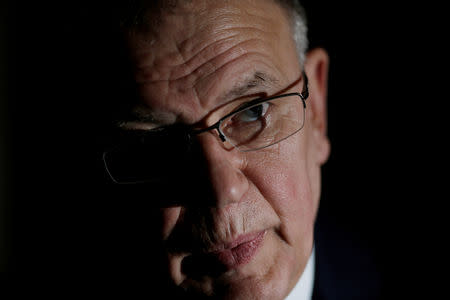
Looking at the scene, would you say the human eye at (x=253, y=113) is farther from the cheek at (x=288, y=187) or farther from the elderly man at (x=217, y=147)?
the cheek at (x=288, y=187)

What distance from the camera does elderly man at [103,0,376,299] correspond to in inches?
47.2

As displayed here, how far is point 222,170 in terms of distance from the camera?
46.8 inches

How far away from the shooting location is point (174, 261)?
1264 mm

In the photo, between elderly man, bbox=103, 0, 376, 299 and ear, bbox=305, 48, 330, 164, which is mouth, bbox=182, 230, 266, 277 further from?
ear, bbox=305, 48, 330, 164

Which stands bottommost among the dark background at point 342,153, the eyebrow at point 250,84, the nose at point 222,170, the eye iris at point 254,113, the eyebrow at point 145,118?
the dark background at point 342,153

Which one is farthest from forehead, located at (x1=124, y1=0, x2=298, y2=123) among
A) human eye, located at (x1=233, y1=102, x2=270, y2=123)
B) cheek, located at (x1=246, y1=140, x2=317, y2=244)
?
cheek, located at (x1=246, y1=140, x2=317, y2=244)

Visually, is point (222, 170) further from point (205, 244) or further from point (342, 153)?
point (342, 153)

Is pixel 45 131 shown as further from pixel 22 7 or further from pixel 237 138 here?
pixel 237 138

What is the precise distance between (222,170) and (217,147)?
83 mm

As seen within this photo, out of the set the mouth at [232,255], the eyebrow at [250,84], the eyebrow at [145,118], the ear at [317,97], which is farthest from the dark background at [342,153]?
the eyebrow at [250,84]

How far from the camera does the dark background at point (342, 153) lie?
2.04 m

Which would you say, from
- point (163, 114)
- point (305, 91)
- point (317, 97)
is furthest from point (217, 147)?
point (317, 97)

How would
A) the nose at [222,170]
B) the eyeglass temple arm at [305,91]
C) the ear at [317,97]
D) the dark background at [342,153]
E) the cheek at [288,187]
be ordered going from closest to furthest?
1. the nose at [222,170]
2. the cheek at [288,187]
3. the eyeglass temple arm at [305,91]
4. the ear at [317,97]
5. the dark background at [342,153]

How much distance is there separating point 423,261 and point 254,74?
4.90 feet
